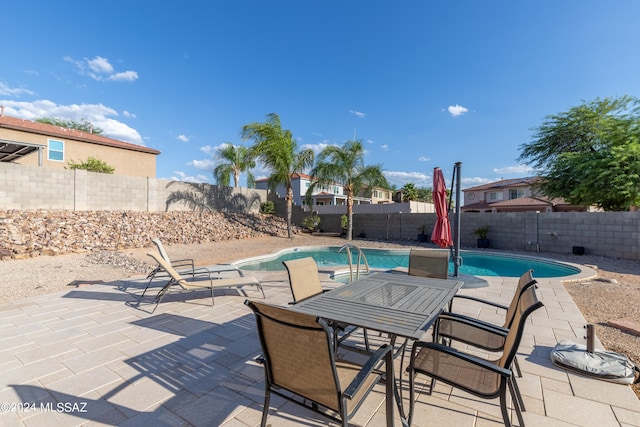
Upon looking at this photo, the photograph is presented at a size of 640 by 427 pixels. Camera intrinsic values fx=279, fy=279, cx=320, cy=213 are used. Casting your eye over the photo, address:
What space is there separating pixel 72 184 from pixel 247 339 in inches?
544

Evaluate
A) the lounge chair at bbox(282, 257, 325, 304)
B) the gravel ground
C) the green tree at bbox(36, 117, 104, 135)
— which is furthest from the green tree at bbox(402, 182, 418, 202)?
the lounge chair at bbox(282, 257, 325, 304)

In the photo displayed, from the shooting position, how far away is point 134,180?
1439 cm

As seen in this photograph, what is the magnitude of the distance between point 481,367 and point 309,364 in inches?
44.7

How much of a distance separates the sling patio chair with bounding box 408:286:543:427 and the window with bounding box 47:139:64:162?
22.0 meters

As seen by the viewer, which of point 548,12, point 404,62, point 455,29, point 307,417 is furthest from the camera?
point 404,62

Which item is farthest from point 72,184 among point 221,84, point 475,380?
point 475,380

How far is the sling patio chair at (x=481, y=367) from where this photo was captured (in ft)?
5.40

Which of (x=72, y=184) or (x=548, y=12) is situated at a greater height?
(x=548, y=12)

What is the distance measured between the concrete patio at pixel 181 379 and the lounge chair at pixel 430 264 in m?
0.90

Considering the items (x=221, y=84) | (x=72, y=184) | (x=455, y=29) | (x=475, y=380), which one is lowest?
(x=475, y=380)

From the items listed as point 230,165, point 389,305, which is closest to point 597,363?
point 389,305

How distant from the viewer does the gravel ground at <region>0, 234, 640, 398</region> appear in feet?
12.8

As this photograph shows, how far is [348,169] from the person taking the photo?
51.2 feet

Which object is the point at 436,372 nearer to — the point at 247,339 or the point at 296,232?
the point at 247,339
